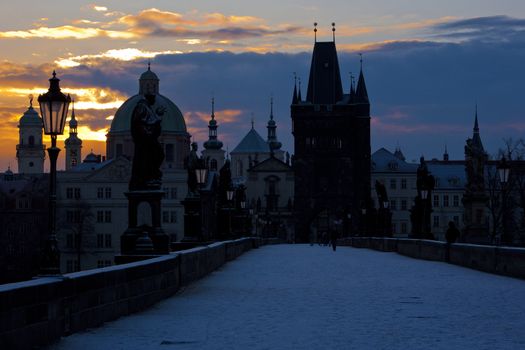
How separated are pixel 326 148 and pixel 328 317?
157040mm

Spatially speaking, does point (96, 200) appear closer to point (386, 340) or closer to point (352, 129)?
point (352, 129)

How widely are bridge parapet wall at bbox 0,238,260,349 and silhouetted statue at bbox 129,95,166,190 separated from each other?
2.85m

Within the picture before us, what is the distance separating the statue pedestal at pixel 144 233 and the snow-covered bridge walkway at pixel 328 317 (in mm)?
1111

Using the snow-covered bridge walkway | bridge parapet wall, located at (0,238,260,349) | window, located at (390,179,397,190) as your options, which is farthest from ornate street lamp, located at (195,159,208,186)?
window, located at (390,179,397,190)

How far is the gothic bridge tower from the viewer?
561 ft

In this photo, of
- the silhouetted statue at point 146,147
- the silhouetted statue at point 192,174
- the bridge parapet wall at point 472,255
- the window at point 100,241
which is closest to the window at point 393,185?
the window at point 100,241

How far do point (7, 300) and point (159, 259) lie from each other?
9.05 meters

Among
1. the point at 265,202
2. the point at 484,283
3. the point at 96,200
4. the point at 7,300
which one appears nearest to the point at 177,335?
the point at 7,300

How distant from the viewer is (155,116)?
80.0 feet

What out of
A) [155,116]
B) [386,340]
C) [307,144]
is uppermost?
[307,144]

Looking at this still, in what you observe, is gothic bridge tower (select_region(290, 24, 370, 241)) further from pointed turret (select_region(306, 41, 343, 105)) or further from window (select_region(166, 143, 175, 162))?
window (select_region(166, 143, 175, 162))

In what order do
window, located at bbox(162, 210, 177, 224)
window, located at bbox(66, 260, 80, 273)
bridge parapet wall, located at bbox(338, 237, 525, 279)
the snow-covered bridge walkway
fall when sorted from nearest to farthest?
the snow-covered bridge walkway
bridge parapet wall, located at bbox(338, 237, 525, 279)
window, located at bbox(66, 260, 80, 273)
window, located at bbox(162, 210, 177, 224)

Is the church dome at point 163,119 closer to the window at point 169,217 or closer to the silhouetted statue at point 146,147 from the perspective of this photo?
the window at point 169,217

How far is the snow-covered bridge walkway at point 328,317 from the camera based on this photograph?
13781mm
